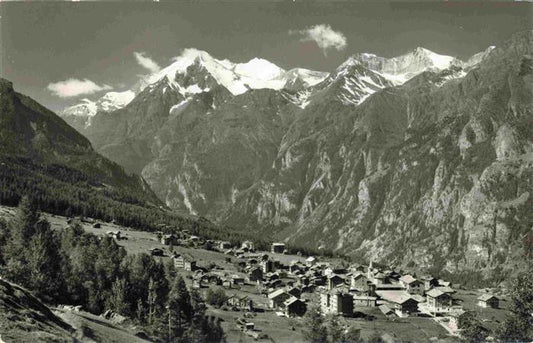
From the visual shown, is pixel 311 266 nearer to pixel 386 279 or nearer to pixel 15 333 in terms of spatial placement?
pixel 386 279

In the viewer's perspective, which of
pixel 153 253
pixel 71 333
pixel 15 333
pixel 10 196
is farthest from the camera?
pixel 10 196

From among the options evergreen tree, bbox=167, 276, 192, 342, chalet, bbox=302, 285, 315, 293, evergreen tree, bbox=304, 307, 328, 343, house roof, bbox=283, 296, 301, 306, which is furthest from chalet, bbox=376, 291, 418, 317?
evergreen tree, bbox=167, 276, 192, 342

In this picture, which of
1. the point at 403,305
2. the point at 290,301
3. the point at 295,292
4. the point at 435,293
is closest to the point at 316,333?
the point at 290,301

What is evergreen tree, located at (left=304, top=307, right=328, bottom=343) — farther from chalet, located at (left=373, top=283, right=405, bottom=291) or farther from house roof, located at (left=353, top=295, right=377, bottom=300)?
chalet, located at (left=373, top=283, right=405, bottom=291)

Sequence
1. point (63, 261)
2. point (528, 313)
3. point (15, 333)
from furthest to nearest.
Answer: point (63, 261) < point (528, 313) < point (15, 333)

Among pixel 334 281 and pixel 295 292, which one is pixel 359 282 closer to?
pixel 334 281

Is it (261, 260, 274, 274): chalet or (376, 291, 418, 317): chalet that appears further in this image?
(261, 260, 274, 274): chalet

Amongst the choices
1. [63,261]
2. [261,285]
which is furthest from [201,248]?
[63,261]
